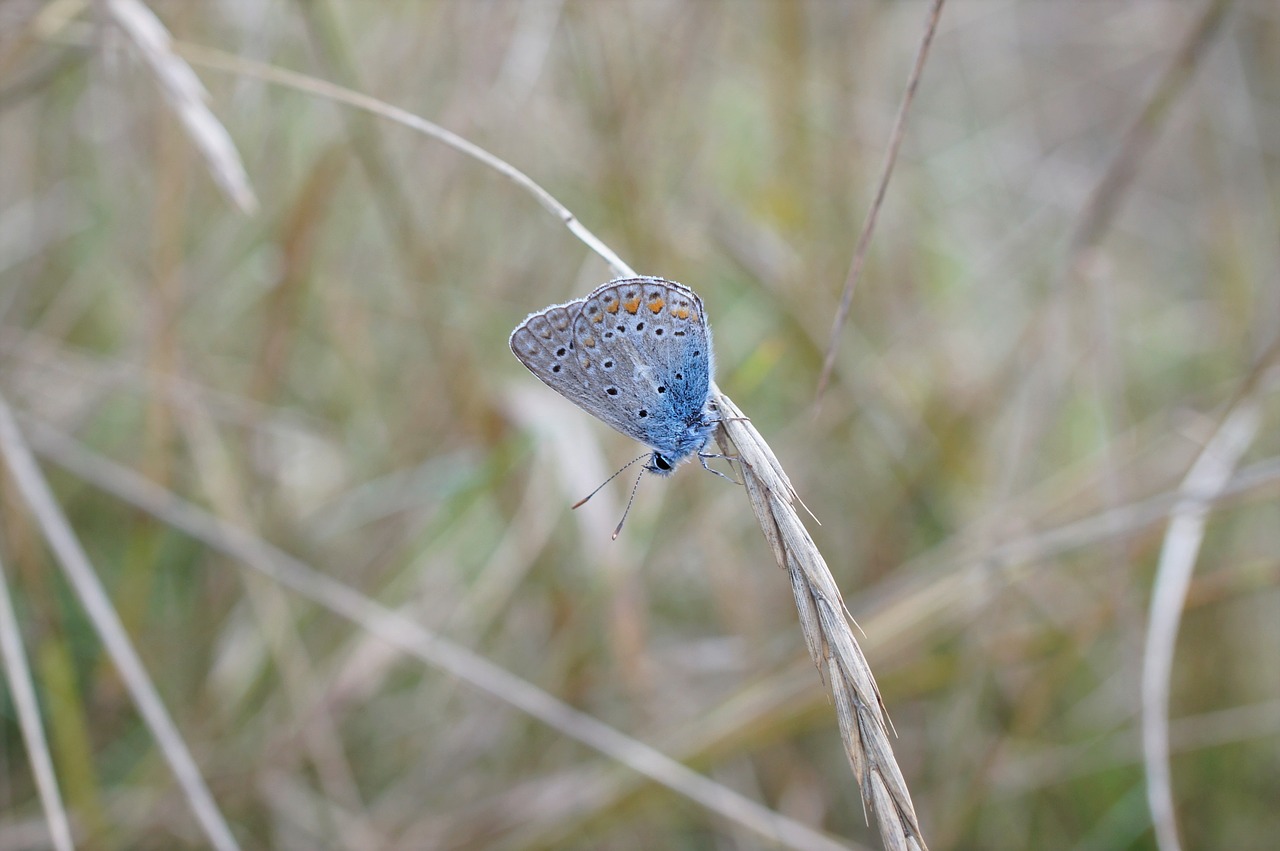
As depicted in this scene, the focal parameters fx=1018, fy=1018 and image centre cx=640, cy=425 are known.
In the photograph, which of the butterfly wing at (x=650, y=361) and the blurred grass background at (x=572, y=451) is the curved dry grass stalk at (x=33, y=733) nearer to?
the blurred grass background at (x=572, y=451)

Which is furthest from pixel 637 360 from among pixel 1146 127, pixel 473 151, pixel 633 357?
pixel 1146 127

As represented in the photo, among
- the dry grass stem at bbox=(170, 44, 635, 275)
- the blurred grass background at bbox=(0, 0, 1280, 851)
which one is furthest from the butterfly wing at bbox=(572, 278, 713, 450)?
the blurred grass background at bbox=(0, 0, 1280, 851)

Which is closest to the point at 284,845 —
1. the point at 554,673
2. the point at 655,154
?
the point at 554,673

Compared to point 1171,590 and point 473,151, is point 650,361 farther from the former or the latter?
point 1171,590

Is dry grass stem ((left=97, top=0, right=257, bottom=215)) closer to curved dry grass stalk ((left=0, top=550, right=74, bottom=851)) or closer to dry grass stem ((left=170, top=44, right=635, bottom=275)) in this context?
dry grass stem ((left=170, top=44, right=635, bottom=275))

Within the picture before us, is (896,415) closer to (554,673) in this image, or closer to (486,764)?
(554,673)

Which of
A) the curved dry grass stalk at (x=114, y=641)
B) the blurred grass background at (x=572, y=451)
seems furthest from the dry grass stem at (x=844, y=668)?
the curved dry grass stalk at (x=114, y=641)
